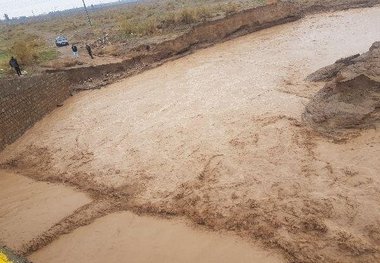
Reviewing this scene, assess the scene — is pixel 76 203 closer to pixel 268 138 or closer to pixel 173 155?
pixel 173 155

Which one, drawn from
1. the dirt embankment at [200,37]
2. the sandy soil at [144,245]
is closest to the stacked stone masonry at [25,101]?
the dirt embankment at [200,37]

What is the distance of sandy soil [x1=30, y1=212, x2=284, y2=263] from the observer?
6.59m

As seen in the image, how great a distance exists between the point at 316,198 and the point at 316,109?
399 centimetres

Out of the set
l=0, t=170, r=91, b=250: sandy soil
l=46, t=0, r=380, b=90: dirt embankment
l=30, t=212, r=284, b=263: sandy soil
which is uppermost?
l=46, t=0, r=380, b=90: dirt embankment

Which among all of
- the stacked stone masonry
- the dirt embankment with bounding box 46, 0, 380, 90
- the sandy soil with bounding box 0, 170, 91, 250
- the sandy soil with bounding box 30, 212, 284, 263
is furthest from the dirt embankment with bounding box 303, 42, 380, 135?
the dirt embankment with bounding box 46, 0, 380, 90

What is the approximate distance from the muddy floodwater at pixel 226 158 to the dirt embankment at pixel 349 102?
0.42 metres

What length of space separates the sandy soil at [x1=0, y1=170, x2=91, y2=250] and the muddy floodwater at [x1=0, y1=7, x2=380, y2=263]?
1.51ft

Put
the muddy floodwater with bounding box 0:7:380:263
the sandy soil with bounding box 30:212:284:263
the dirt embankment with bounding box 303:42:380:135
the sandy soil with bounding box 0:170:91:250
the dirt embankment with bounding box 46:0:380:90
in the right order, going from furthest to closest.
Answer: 1. the dirt embankment with bounding box 46:0:380:90
2. the dirt embankment with bounding box 303:42:380:135
3. the sandy soil with bounding box 0:170:91:250
4. the muddy floodwater with bounding box 0:7:380:263
5. the sandy soil with bounding box 30:212:284:263

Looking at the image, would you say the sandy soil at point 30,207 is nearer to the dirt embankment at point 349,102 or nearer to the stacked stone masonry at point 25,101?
the stacked stone masonry at point 25,101

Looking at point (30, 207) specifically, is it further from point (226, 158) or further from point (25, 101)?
point (25, 101)

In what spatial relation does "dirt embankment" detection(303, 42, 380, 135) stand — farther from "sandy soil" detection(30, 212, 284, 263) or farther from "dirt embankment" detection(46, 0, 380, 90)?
"dirt embankment" detection(46, 0, 380, 90)

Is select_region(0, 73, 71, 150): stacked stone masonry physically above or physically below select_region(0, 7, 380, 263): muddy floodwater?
above

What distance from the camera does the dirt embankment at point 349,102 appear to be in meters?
9.80

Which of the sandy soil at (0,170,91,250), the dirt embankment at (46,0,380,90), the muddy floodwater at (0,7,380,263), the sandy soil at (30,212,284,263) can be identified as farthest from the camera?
the dirt embankment at (46,0,380,90)
